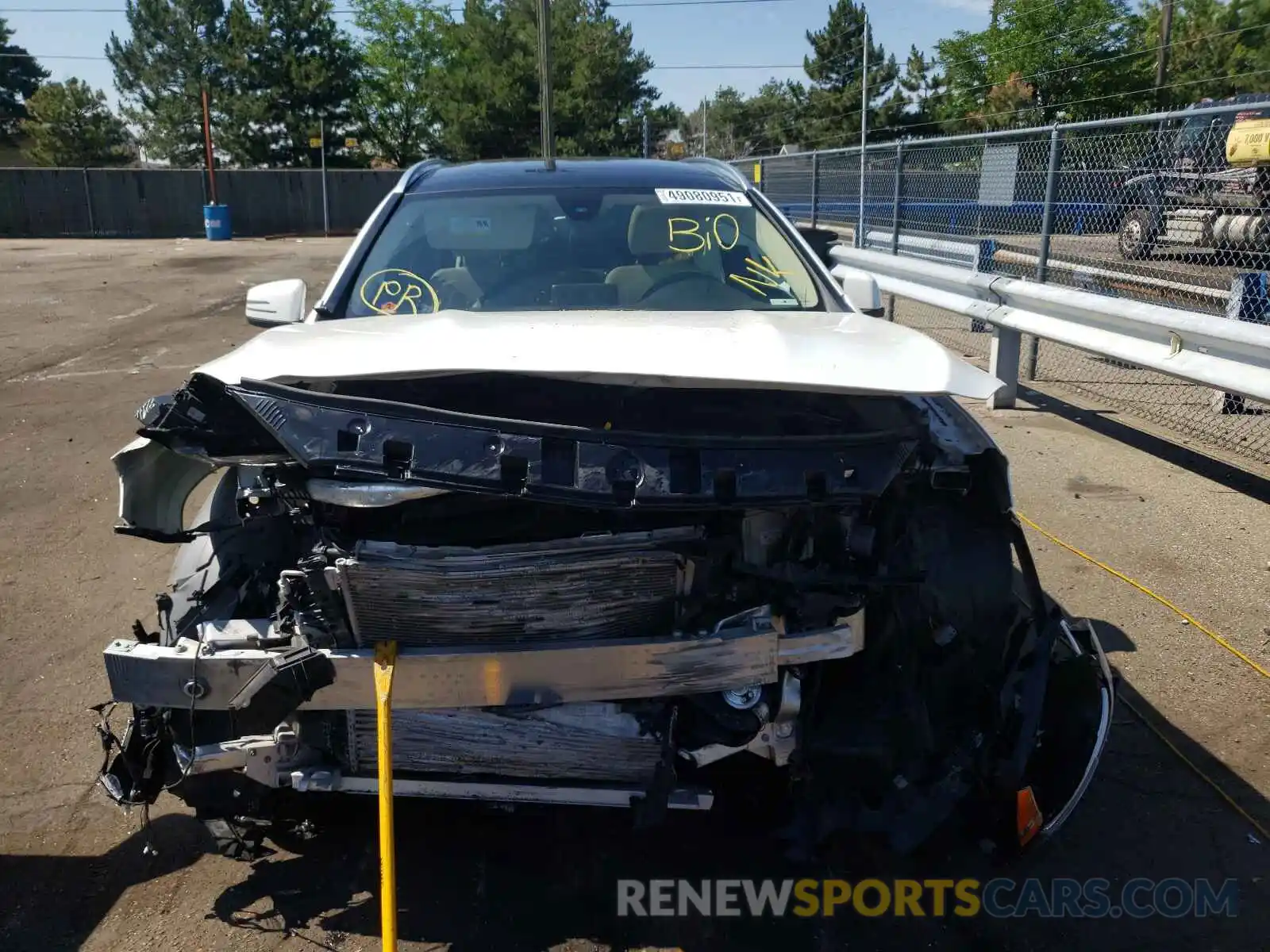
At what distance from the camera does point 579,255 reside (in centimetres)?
371

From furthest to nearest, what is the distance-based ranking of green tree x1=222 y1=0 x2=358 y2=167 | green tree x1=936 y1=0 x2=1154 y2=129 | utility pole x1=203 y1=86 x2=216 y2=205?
green tree x1=222 y1=0 x2=358 y2=167
green tree x1=936 y1=0 x2=1154 y2=129
utility pole x1=203 y1=86 x2=216 y2=205

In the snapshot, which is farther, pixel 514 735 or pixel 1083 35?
pixel 1083 35

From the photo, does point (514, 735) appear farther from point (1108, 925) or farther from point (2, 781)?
point (2, 781)

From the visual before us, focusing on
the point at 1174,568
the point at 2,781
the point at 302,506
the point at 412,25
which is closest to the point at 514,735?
the point at 302,506

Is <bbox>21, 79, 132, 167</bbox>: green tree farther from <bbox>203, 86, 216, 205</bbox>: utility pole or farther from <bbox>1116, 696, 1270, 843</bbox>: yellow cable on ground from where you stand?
<bbox>1116, 696, 1270, 843</bbox>: yellow cable on ground

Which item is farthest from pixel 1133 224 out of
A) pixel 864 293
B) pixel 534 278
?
pixel 534 278

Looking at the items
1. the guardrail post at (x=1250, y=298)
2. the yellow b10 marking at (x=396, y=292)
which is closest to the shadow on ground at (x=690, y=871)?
the yellow b10 marking at (x=396, y=292)

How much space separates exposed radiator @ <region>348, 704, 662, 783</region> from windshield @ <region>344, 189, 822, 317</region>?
147cm

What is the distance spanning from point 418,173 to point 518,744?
112 inches

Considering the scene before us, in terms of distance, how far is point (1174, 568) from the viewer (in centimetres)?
475

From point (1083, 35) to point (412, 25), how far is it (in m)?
39.8

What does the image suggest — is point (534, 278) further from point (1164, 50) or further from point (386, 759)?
point (1164, 50)

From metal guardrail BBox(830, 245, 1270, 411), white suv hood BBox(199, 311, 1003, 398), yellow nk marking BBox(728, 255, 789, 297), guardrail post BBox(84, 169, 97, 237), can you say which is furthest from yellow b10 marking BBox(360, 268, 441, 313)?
guardrail post BBox(84, 169, 97, 237)

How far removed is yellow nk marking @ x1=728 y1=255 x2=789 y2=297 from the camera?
11.9ft
